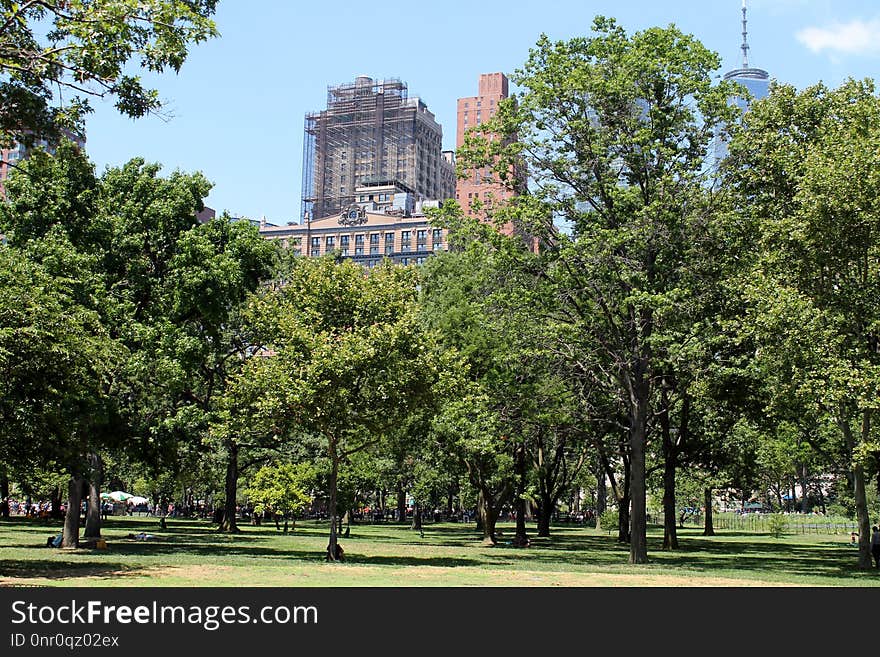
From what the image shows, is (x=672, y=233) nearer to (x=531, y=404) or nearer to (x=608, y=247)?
(x=608, y=247)

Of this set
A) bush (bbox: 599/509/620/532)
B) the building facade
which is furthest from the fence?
the building facade

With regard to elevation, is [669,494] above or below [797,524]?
above

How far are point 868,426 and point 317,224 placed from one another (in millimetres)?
160945

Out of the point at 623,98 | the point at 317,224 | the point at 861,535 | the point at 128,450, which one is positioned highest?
the point at 317,224

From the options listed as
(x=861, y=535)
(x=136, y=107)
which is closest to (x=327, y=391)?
(x=136, y=107)

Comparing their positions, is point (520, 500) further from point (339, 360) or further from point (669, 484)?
point (339, 360)

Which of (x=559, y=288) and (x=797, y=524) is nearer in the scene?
(x=559, y=288)

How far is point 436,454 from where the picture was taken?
41688 mm

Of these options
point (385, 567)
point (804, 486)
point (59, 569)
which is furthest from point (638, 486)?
point (804, 486)

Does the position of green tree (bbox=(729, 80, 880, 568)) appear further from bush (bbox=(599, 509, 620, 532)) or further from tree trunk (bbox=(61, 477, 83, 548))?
bush (bbox=(599, 509, 620, 532))

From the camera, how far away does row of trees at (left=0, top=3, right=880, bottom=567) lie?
2700 cm

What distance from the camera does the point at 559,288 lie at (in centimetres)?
3203

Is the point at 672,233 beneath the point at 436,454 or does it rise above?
above

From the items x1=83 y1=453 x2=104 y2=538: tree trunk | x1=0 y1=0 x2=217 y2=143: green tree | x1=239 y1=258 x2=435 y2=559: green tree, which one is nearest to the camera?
x1=0 y1=0 x2=217 y2=143: green tree
